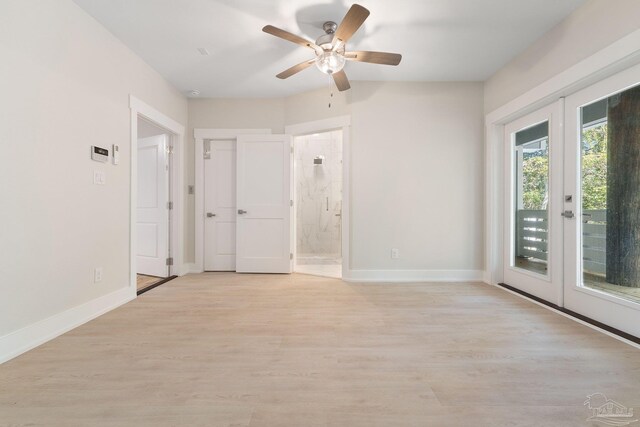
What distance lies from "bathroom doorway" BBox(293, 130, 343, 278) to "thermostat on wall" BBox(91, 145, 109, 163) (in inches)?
142

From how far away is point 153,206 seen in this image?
388 centimetres

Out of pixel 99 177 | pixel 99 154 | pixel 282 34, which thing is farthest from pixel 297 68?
pixel 99 177

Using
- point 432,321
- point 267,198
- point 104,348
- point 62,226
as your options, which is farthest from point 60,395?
point 267,198

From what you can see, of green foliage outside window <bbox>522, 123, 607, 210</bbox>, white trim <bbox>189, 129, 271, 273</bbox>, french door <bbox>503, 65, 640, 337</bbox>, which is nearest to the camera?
french door <bbox>503, 65, 640, 337</bbox>

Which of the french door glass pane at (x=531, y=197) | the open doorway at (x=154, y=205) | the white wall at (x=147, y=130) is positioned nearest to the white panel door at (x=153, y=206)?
the open doorway at (x=154, y=205)

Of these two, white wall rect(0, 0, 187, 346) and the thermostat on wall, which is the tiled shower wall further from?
the thermostat on wall

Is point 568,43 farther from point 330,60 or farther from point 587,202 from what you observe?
point 330,60

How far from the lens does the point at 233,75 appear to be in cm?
334

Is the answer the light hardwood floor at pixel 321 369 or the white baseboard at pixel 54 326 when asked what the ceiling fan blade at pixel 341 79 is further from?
the white baseboard at pixel 54 326

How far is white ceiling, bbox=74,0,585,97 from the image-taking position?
2213mm

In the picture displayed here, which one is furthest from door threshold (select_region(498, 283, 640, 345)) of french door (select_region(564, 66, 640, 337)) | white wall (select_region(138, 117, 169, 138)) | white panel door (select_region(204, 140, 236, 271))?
white wall (select_region(138, 117, 169, 138))

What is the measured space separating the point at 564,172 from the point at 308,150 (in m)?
4.25

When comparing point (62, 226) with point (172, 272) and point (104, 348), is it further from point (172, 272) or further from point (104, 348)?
point (172, 272)

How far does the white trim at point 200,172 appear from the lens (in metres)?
4.05
